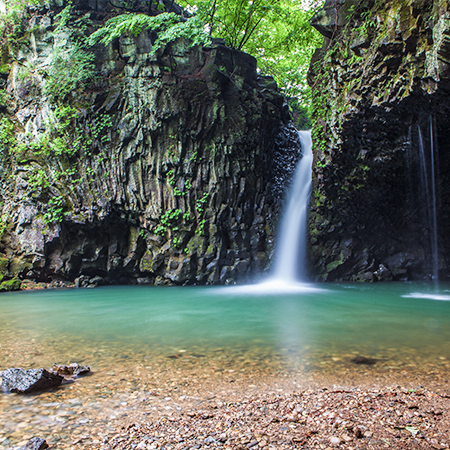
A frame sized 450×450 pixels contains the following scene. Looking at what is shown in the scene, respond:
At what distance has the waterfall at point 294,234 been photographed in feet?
40.1

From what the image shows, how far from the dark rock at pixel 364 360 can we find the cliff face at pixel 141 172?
824cm

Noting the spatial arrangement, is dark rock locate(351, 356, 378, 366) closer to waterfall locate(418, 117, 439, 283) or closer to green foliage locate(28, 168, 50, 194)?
waterfall locate(418, 117, 439, 283)

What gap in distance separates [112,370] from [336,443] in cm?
228

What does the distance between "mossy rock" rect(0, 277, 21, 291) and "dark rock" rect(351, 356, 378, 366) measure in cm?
1078

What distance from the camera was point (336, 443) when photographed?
1950 mm

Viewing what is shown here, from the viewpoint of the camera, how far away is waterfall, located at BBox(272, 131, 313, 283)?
1221 centimetres

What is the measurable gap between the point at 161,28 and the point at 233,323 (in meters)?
10.5

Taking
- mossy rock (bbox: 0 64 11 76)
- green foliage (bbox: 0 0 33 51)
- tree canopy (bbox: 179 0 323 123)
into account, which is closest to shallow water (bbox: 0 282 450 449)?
tree canopy (bbox: 179 0 323 123)

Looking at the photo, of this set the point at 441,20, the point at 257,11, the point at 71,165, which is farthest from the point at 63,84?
the point at 441,20

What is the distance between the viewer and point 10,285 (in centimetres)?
1071

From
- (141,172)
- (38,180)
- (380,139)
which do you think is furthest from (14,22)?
(380,139)

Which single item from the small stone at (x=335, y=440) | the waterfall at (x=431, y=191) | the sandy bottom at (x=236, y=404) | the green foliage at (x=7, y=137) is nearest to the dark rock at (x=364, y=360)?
the sandy bottom at (x=236, y=404)

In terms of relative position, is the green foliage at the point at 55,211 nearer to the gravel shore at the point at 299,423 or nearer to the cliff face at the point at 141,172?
the cliff face at the point at 141,172

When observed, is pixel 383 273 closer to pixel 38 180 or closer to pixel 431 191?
pixel 431 191
